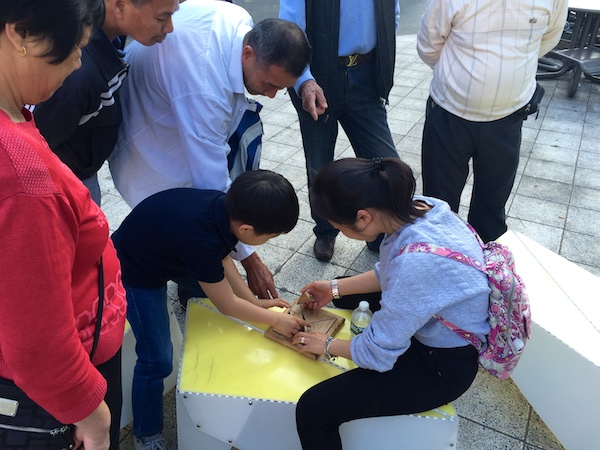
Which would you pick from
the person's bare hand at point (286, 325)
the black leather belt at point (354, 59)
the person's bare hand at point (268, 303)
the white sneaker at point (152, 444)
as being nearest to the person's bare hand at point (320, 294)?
the person's bare hand at point (268, 303)

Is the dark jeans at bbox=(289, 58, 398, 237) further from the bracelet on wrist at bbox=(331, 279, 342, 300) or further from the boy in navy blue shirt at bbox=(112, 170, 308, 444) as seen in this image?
the boy in navy blue shirt at bbox=(112, 170, 308, 444)

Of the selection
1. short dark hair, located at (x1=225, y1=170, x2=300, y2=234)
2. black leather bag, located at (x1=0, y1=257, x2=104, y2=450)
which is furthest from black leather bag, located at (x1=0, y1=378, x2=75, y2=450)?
short dark hair, located at (x1=225, y1=170, x2=300, y2=234)

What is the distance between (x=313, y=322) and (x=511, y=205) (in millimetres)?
2699

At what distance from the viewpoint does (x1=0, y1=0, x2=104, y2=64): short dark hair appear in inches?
33.2

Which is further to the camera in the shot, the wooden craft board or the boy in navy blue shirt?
the wooden craft board

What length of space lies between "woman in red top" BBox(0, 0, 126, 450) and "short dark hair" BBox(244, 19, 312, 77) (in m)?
0.98

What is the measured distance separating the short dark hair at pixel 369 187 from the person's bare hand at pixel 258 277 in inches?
26.8

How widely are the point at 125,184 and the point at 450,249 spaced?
1460mm

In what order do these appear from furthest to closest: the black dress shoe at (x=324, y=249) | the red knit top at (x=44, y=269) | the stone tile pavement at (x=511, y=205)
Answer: the black dress shoe at (x=324, y=249), the stone tile pavement at (x=511, y=205), the red knit top at (x=44, y=269)

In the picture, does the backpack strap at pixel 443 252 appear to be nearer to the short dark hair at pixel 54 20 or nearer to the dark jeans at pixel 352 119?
the short dark hair at pixel 54 20

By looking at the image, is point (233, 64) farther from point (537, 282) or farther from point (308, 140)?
point (537, 282)

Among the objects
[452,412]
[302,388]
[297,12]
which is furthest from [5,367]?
[297,12]

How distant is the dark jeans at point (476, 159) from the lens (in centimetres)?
275

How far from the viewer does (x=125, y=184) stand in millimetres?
2242
